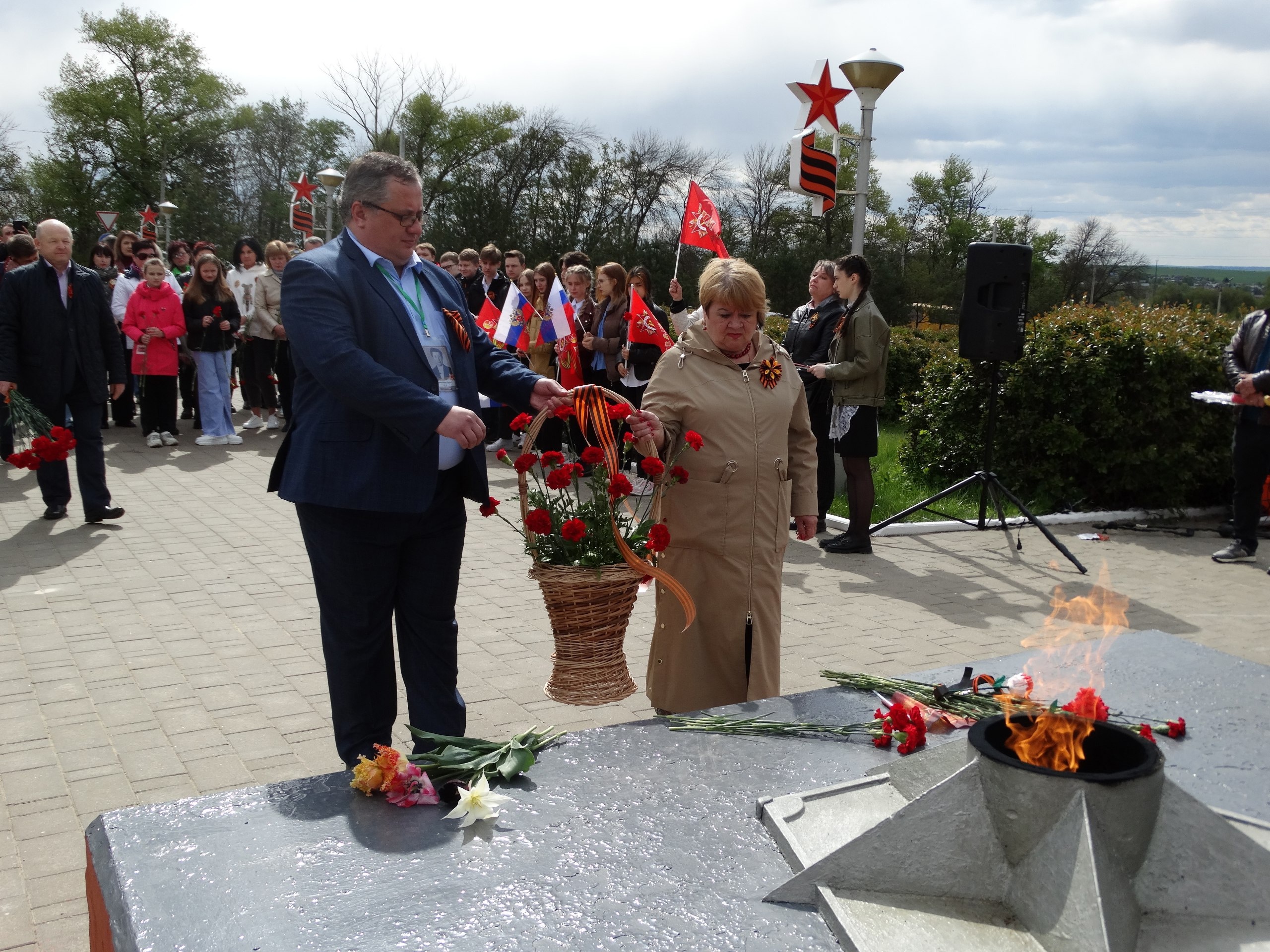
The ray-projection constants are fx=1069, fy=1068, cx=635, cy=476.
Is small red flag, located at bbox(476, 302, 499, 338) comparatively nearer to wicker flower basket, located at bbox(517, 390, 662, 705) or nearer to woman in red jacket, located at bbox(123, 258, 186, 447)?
woman in red jacket, located at bbox(123, 258, 186, 447)

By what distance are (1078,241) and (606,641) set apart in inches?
2330

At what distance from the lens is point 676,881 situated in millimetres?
2074

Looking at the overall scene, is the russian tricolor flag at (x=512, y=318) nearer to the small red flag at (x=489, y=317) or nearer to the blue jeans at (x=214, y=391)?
the small red flag at (x=489, y=317)

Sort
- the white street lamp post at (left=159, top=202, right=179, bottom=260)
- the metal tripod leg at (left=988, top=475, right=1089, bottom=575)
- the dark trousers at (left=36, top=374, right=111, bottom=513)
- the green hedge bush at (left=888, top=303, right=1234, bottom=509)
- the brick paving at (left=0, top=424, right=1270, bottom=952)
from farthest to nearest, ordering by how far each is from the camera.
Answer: the white street lamp post at (left=159, top=202, right=179, bottom=260), the green hedge bush at (left=888, top=303, right=1234, bottom=509), the dark trousers at (left=36, top=374, right=111, bottom=513), the metal tripod leg at (left=988, top=475, right=1089, bottom=575), the brick paving at (left=0, top=424, right=1270, bottom=952)

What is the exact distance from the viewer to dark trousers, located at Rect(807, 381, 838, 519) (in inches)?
333

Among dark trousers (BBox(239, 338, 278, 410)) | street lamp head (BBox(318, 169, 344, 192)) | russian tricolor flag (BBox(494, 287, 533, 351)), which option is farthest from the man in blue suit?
street lamp head (BBox(318, 169, 344, 192))

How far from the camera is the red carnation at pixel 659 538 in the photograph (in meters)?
3.37

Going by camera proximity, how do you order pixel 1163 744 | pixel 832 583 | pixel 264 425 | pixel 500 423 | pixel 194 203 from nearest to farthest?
1. pixel 1163 744
2. pixel 832 583
3. pixel 500 423
4. pixel 264 425
5. pixel 194 203

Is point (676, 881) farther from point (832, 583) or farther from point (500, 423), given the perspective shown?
point (500, 423)

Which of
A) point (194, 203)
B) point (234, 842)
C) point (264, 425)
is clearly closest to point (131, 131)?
point (194, 203)

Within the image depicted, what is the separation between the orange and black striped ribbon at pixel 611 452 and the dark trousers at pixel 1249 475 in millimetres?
6466

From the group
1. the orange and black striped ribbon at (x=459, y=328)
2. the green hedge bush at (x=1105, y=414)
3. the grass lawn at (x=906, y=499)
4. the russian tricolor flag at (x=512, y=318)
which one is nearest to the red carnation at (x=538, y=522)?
the orange and black striped ribbon at (x=459, y=328)

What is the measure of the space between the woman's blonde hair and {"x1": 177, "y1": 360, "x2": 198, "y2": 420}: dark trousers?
456 inches

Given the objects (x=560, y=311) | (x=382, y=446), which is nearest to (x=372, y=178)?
(x=382, y=446)
